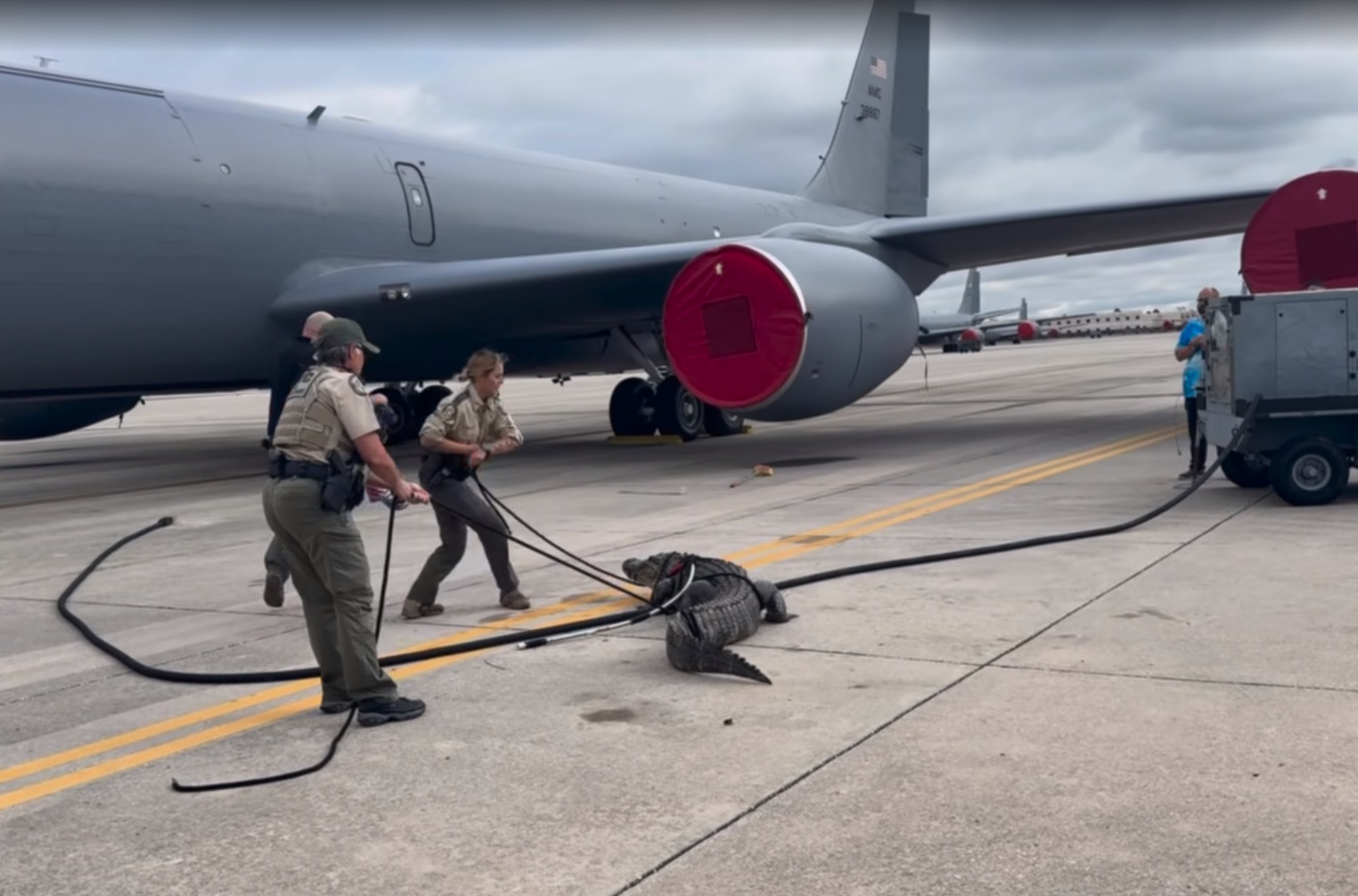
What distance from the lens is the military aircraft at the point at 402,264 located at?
10.5 meters

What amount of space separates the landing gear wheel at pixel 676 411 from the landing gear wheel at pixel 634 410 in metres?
0.27

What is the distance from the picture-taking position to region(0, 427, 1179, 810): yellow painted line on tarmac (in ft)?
13.4

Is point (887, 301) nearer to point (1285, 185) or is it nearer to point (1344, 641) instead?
point (1285, 185)

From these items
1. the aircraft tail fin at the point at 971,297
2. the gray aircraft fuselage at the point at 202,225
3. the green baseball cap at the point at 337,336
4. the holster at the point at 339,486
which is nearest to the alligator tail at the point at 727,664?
the holster at the point at 339,486

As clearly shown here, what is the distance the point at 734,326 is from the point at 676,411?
4.39m

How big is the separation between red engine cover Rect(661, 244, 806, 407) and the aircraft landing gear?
4109 millimetres

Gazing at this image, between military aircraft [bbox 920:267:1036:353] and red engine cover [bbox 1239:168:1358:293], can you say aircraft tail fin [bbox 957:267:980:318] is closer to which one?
military aircraft [bbox 920:267:1036:353]

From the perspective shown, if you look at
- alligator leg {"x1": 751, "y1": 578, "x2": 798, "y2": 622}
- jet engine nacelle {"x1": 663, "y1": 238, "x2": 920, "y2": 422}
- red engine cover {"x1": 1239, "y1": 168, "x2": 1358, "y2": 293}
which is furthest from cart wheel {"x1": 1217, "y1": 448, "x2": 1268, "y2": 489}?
alligator leg {"x1": 751, "y1": 578, "x2": 798, "y2": 622}

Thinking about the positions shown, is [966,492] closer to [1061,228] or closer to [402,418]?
[1061,228]

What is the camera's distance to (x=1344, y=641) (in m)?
4.91

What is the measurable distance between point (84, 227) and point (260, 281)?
175 centimetres

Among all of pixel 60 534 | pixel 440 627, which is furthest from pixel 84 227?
pixel 440 627

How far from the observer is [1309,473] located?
8.45m

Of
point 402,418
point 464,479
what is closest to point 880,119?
point 402,418
